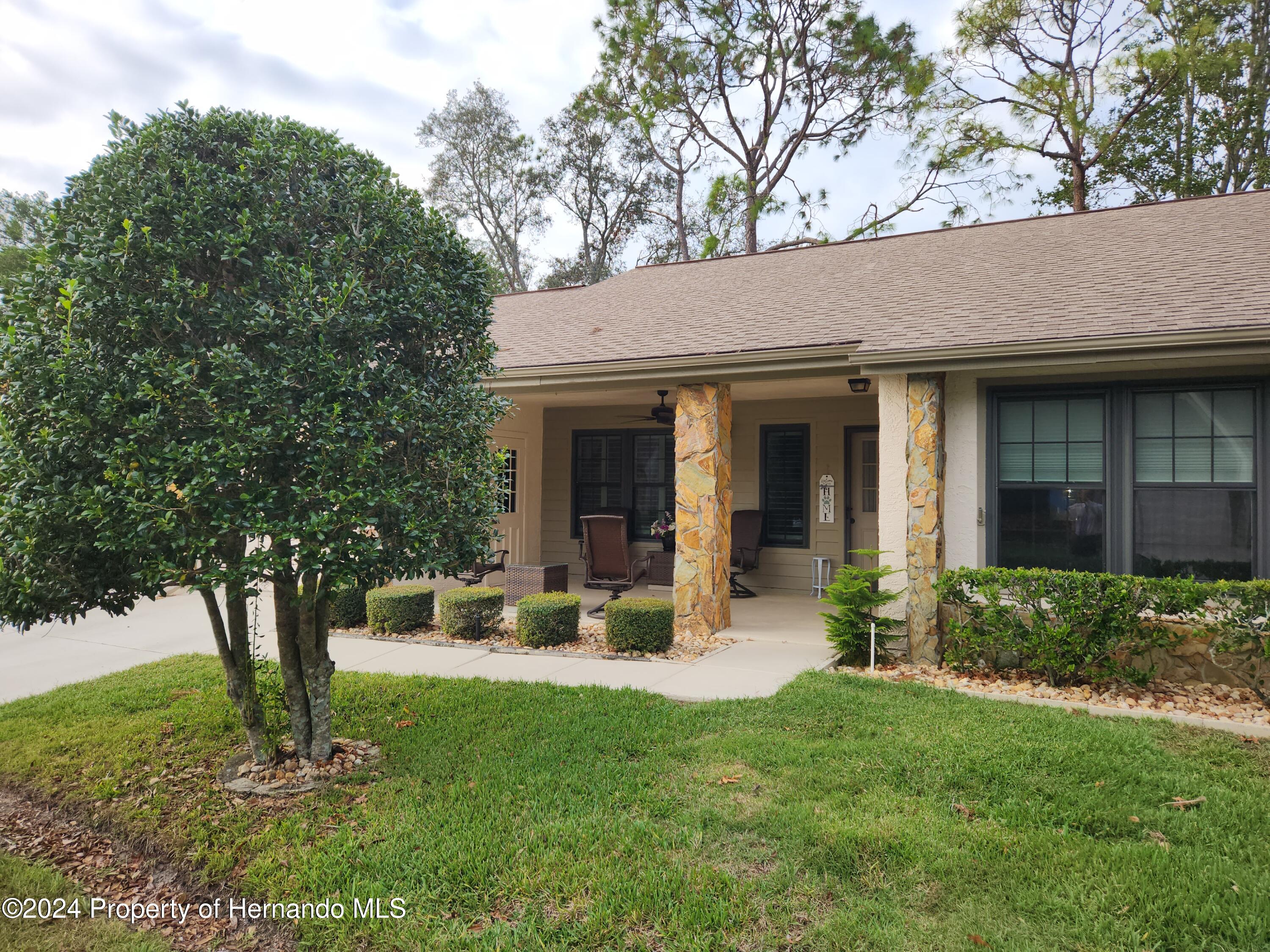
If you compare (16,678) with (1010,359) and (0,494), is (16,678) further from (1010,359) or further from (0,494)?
(1010,359)

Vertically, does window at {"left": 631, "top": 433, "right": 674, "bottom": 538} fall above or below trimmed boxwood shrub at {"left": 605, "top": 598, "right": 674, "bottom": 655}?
above

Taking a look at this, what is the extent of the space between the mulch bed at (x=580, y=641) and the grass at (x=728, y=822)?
5.02 ft

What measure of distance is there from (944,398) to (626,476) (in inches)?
209

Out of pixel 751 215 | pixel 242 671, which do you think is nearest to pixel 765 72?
pixel 751 215

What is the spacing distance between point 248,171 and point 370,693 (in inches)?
130

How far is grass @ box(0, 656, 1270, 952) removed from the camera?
254cm

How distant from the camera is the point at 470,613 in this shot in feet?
22.8

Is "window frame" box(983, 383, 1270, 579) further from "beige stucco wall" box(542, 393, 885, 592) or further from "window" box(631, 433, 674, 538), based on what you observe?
"window" box(631, 433, 674, 538)

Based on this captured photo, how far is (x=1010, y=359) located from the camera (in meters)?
5.67

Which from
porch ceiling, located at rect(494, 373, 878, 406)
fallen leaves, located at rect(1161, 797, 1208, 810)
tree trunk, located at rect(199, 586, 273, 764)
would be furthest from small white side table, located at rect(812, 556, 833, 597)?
tree trunk, located at rect(199, 586, 273, 764)

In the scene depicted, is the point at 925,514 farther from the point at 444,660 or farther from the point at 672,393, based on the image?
the point at 672,393

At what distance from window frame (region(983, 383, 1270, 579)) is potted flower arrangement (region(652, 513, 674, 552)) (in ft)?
14.2

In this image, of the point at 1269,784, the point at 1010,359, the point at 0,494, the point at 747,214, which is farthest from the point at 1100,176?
the point at 0,494

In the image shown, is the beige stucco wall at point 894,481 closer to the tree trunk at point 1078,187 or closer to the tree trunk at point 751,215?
the tree trunk at point 751,215
